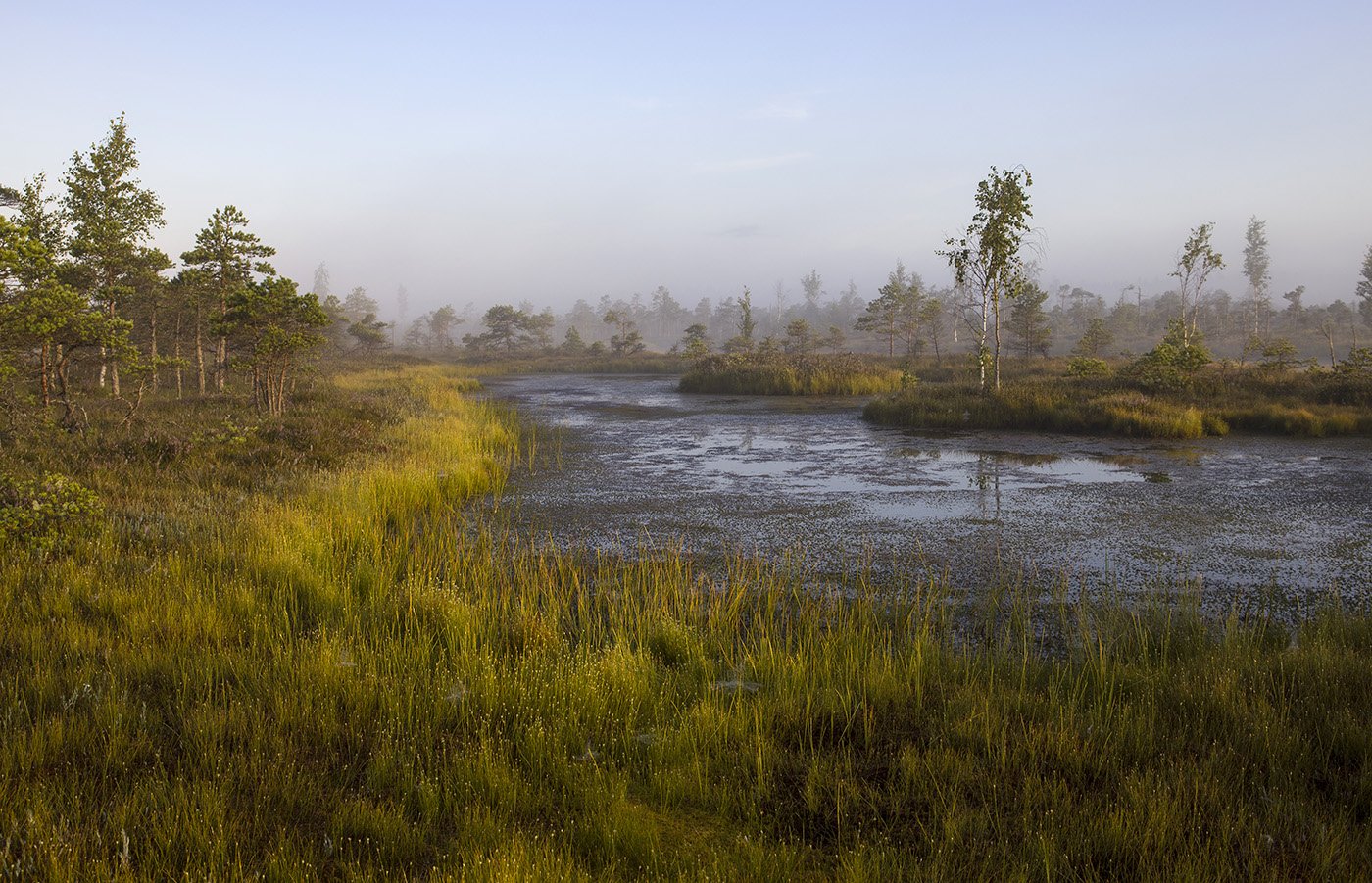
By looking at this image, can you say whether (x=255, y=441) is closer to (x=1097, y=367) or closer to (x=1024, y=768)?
(x=1024, y=768)

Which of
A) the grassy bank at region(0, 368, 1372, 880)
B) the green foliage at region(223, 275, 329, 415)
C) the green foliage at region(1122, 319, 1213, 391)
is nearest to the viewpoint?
the grassy bank at region(0, 368, 1372, 880)

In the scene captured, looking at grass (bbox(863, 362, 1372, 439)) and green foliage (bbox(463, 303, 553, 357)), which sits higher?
green foliage (bbox(463, 303, 553, 357))

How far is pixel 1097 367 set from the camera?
2306 centimetres

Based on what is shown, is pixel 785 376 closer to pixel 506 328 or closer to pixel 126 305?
pixel 126 305

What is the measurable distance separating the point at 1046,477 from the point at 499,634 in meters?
10.1

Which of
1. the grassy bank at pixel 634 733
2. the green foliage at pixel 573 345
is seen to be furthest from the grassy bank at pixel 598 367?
the grassy bank at pixel 634 733

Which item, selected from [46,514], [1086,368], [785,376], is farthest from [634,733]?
[785,376]

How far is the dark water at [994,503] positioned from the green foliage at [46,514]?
4397 millimetres

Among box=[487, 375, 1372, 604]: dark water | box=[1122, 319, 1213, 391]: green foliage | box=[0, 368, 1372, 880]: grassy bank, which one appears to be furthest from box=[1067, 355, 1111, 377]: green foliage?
box=[0, 368, 1372, 880]: grassy bank

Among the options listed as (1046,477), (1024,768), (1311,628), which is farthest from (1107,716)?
(1046,477)

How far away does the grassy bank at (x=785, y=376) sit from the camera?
29453mm

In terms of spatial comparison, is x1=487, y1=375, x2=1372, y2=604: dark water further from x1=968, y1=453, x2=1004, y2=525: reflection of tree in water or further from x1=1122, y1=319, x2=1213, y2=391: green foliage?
x1=1122, y1=319, x2=1213, y2=391: green foliage

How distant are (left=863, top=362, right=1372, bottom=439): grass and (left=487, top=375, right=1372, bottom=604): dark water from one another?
1.25m

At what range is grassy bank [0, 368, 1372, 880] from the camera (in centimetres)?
271
